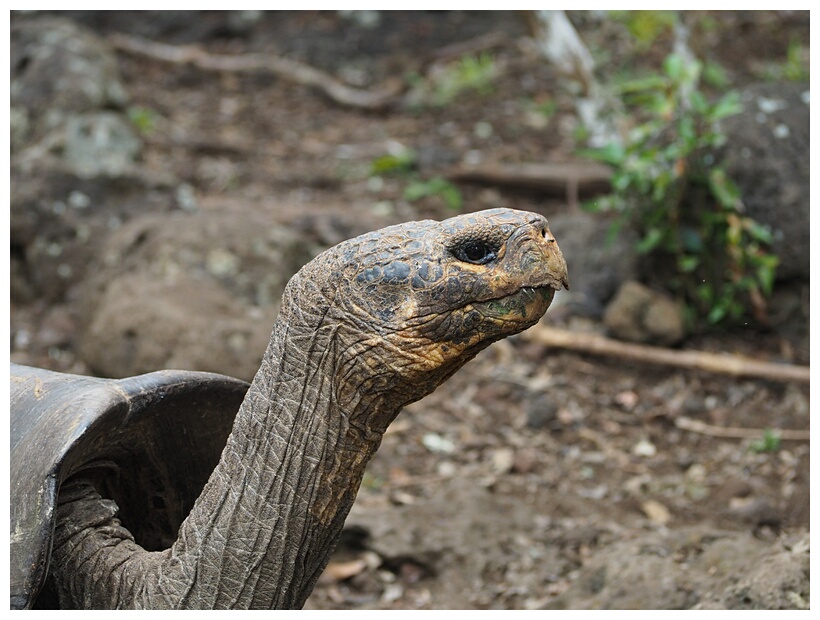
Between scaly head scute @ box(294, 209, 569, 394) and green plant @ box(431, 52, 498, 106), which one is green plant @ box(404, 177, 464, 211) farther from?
scaly head scute @ box(294, 209, 569, 394)

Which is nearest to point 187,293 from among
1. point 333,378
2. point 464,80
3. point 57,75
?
point 57,75

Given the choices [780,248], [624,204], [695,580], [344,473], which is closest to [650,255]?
[624,204]

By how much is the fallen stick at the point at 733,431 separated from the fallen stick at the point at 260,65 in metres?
4.54

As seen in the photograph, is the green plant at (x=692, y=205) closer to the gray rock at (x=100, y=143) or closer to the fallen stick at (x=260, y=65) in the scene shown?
the gray rock at (x=100, y=143)

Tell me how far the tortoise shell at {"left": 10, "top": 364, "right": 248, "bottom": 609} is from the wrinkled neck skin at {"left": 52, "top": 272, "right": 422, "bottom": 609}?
0.25 m

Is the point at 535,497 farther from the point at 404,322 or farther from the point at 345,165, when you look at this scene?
the point at 345,165

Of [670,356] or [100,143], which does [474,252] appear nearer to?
[670,356]

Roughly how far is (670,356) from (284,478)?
11.2 ft

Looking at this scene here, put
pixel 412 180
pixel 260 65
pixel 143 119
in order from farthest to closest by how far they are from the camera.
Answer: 1. pixel 260 65
2. pixel 143 119
3. pixel 412 180

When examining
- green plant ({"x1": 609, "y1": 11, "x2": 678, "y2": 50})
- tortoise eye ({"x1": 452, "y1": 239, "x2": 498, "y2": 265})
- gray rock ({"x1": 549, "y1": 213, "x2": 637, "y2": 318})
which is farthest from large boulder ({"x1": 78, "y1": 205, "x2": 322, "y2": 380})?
green plant ({"x1": 609, "y1": 11, "x2": 678, "y2": 50})

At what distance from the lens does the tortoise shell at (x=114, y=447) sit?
1.80 metres

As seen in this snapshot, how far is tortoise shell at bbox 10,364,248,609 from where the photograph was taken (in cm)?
180

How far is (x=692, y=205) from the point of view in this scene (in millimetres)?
4996

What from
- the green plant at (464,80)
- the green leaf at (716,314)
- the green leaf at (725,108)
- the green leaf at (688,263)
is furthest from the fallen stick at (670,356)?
the green plant at (464,80)
